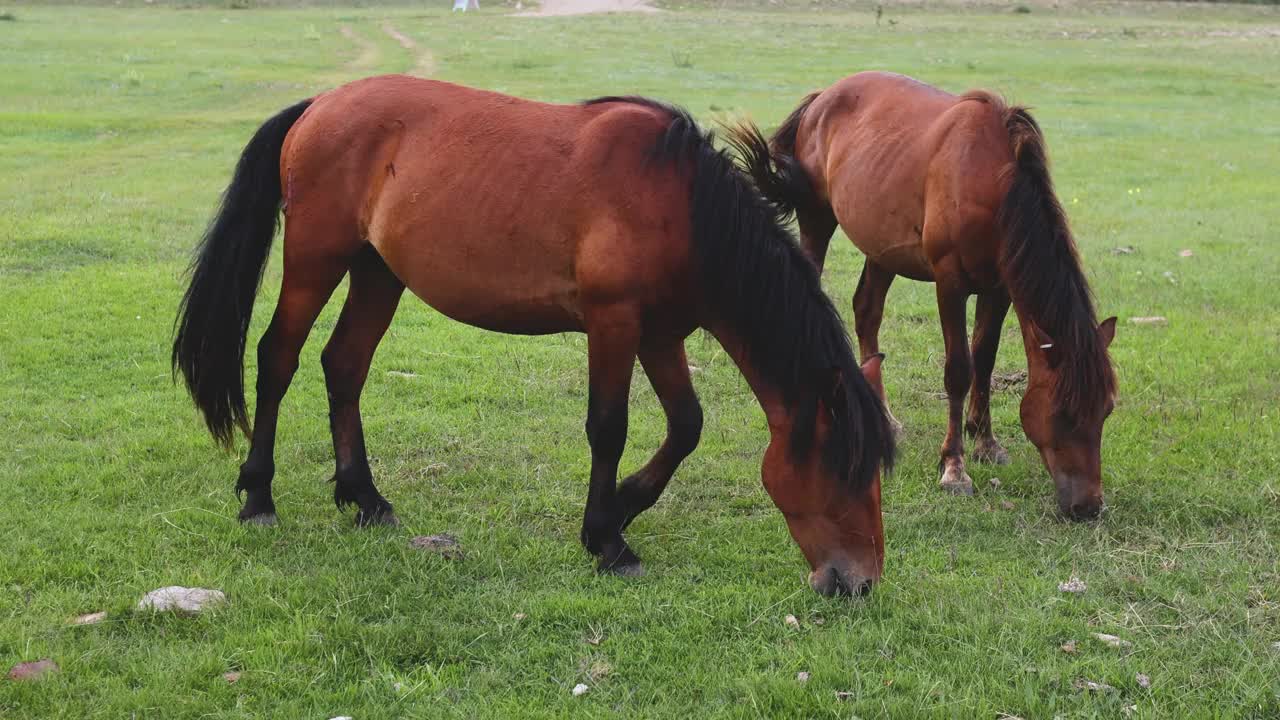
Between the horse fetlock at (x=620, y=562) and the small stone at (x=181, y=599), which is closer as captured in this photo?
the small stone at (x=181, y=599)

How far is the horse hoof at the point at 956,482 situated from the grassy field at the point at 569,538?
139mm

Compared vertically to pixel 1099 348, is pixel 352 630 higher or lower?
lower

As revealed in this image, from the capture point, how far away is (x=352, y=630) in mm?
4570

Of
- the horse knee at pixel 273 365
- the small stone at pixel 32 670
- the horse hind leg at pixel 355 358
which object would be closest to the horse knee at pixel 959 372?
the horse hind leg at pixel 355 358

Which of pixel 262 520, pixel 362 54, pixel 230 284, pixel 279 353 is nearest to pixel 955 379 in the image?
pixel 279 353

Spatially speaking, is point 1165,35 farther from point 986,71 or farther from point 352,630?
point 352,630

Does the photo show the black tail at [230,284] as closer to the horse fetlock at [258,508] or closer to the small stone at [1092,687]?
the horse fetlock at [258,508]

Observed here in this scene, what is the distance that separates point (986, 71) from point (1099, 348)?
26482 millimetres

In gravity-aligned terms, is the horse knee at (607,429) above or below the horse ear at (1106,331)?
below

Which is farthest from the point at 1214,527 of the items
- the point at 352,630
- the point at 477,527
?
the point at 352,630

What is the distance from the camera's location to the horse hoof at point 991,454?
6.89 metres

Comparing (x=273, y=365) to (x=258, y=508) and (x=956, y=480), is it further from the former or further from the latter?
(x=956, y=480)

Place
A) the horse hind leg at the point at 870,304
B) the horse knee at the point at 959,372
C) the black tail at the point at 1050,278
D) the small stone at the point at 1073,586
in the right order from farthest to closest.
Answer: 1. the horse hind leg at the point at 870,304
2. the horse knee at the point at 959,372
3. the black tail at the point at 1050,278
4. the small stone at the point at 1073,586

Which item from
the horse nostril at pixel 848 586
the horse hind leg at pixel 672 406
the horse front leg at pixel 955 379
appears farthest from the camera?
the horse front leg at pixel 955 379
